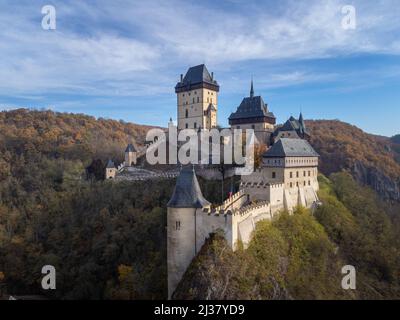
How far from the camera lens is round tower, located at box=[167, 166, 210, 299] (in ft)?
78.0

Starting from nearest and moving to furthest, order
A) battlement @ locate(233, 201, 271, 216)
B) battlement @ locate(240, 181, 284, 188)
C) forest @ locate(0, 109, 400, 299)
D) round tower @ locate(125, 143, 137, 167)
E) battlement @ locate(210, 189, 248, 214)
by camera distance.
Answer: forest @ locate(0, 109, 400, 299) → battlement @ locate(233, 201, 271, 216) → battlement @ locate(210, 189, 248, 214) → battlement @ locate(240, 181, 284, 188) → round tower @ locate(125, 143, 137, 167)

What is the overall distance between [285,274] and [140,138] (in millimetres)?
80171

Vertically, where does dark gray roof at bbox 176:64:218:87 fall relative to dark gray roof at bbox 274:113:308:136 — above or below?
above

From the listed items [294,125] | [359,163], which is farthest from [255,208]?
[359,163]

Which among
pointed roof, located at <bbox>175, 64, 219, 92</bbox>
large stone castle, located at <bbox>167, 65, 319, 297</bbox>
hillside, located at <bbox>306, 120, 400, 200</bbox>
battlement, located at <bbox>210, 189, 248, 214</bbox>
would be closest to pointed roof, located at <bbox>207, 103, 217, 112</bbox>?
large stone castle, located at <bbox>167, 65, 319, 297</bbox>

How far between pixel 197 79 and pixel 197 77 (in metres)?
0.47

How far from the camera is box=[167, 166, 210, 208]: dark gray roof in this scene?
78.3 feet

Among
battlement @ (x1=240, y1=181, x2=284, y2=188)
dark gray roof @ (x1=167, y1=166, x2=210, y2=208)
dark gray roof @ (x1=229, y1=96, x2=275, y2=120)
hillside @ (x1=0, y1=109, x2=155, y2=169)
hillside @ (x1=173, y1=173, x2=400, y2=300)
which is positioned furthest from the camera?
hillside @ (x1=0, y1=109, x2=155, y2=169)

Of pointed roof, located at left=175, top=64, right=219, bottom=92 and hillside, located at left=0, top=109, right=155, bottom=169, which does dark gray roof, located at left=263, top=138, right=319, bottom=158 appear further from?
hillside, located at left=0, top=109, right=155, bottom=169

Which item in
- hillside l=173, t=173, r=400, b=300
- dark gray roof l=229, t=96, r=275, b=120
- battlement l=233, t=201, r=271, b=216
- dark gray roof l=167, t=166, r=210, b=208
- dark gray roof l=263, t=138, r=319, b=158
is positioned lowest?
hillside l=173, t=173, r=400, b=300

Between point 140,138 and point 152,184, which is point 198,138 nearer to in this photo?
point 152,184

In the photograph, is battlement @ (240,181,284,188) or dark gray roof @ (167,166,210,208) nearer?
dark gray roof @ (167,166,210,208)

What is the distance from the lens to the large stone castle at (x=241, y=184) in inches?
936

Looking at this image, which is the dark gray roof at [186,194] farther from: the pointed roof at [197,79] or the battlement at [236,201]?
the pointed roof at [197,79]
